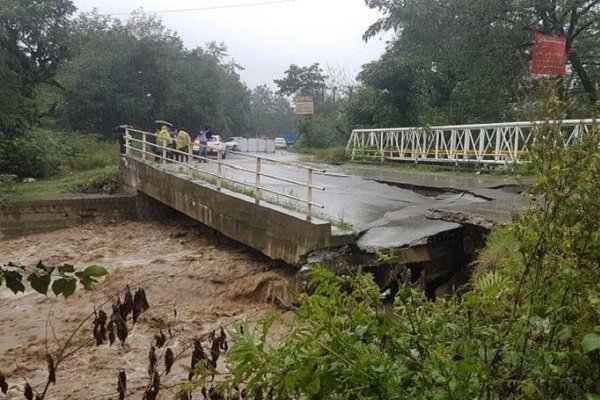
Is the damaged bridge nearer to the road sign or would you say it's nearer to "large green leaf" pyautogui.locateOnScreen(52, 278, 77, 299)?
"large green leaf" pyautogui.locateOnScreen(52, 278, 77, 299)

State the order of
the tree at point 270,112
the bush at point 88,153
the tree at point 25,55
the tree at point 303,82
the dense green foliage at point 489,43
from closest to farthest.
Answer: the dense green foliage at point 489,43, the tree at point 25,55, the bush at point 88,153, the tree at point 303,82, the tree at point 270,112

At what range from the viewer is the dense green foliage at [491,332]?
1.99m

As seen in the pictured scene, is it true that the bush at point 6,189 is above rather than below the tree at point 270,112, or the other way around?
below

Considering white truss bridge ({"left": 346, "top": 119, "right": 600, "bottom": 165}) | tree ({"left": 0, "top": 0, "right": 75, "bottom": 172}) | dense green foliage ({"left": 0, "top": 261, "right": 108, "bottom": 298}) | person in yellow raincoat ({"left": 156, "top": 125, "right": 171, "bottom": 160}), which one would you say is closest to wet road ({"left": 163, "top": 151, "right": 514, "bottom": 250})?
person in yellow raincoat ({"left": 156, "top": 125, "right": 171, "bottom": 160})

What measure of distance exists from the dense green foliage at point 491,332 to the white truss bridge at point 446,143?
799 cm

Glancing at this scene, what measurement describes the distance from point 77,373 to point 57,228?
9.00 meters

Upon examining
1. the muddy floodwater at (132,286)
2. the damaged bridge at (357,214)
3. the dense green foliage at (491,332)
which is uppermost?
the dense green foliage at (491,332)

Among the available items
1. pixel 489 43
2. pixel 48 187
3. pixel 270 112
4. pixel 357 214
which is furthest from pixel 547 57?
pixel 270 112

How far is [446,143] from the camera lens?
16.4m

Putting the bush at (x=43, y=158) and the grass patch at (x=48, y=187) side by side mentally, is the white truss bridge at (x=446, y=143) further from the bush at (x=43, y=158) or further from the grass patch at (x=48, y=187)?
the bush at (x=43, y=158)

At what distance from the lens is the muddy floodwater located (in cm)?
601

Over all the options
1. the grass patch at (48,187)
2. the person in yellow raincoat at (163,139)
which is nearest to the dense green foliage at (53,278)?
the person in yellow raincoat at (163,139)

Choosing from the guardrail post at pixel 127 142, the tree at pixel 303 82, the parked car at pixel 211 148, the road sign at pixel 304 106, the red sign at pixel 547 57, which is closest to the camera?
the parked car at pixel 211 148

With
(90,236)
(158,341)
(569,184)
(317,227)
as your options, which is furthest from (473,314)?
(90,236)
